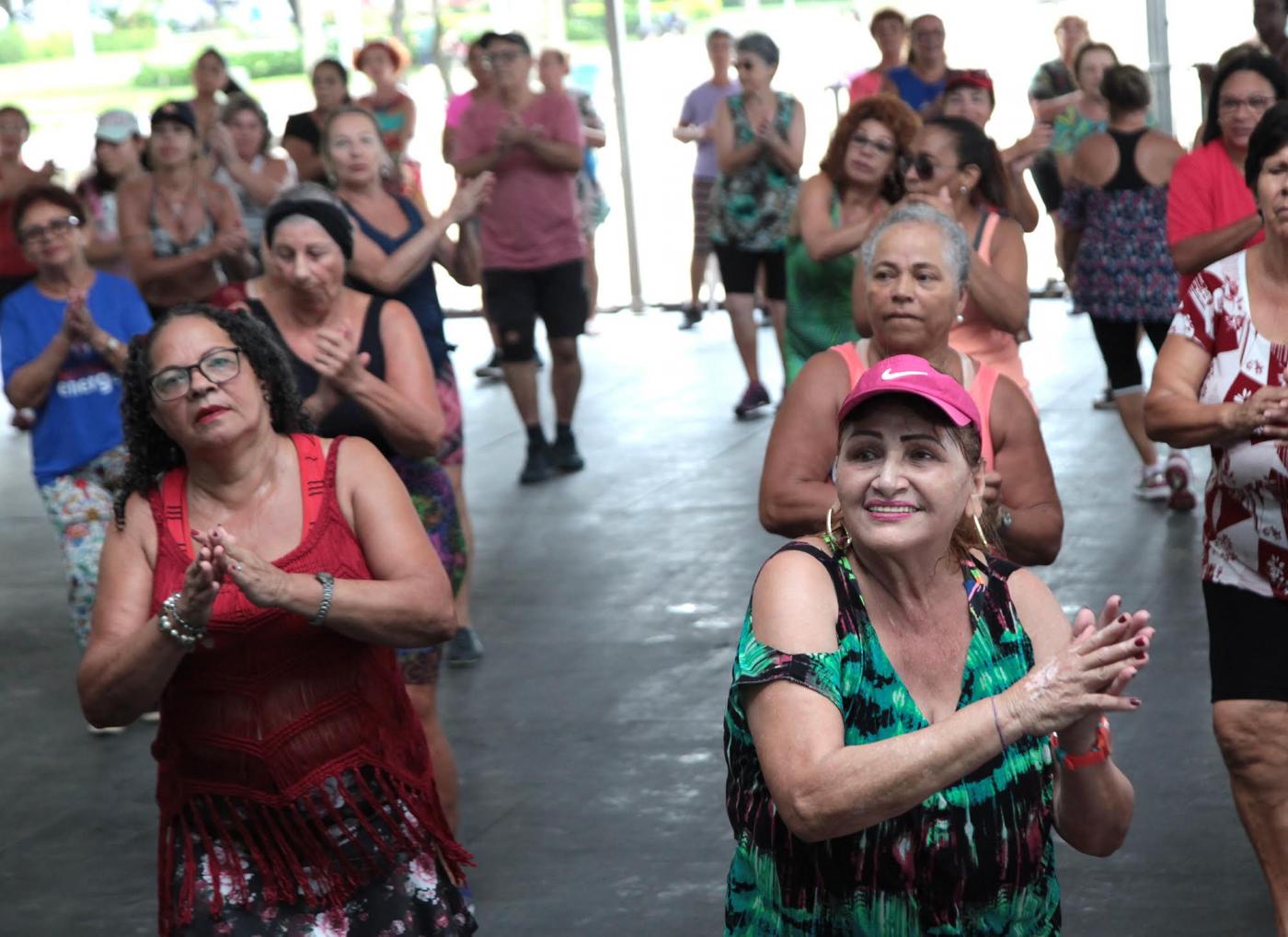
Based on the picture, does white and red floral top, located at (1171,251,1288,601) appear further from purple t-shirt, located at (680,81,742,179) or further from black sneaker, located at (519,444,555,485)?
purple t-shirt, located at (680,81,742,179)

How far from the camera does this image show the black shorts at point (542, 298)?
9609 mm

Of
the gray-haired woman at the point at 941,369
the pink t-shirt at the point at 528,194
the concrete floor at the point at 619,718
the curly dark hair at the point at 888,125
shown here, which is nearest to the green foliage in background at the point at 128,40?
the concrete floor at the point at 619,718

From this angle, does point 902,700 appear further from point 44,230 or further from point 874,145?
point 44,230

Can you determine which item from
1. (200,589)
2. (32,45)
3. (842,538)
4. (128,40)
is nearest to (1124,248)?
(842,538)

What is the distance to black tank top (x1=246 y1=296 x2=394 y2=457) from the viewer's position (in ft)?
15.2

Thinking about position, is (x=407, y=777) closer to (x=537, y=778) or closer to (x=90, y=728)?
(x=537, y=778)

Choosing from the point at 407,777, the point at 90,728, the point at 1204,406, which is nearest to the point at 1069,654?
the point at 407,777

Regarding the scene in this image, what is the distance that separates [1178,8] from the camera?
16094 mm

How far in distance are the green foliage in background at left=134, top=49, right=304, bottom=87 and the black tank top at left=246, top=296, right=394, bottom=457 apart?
44.6 ft

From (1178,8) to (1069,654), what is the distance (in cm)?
1502

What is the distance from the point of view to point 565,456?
1002cm

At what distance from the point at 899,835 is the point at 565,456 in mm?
7554

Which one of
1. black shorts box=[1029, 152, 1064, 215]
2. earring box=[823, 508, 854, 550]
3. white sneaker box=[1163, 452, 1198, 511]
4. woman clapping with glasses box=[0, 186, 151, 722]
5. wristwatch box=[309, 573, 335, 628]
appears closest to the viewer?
earring box=[823, 508, 854, 550]

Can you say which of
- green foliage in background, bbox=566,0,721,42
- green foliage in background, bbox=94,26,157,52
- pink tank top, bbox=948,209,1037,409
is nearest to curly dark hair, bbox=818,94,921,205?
pink tank top, bbox=948,209,1037,409
